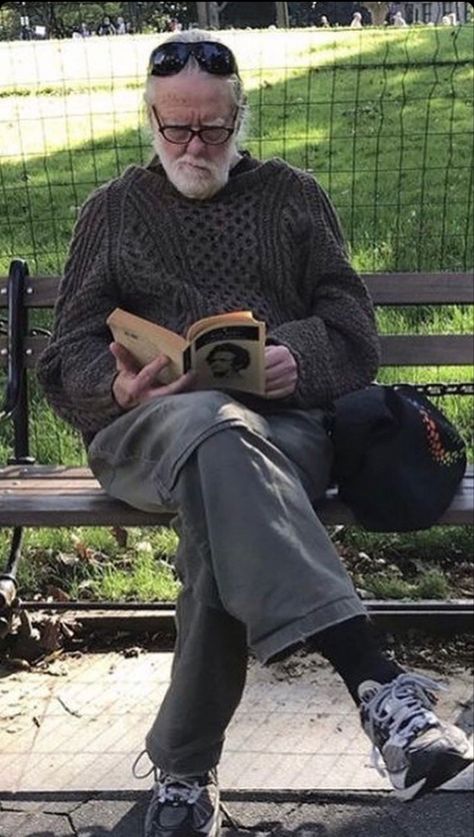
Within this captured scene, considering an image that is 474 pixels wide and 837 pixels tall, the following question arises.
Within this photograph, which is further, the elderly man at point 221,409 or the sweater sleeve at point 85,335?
the sweater sleeve at point 85,335

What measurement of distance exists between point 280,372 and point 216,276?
0.30 metres

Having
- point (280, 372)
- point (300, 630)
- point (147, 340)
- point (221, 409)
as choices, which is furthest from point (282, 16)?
point (300, 630)

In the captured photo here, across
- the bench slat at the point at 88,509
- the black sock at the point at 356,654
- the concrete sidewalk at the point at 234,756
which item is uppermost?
the bench slat at the point at 88,509

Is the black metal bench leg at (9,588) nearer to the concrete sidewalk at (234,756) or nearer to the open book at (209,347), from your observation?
the concrete sidewalk at (234,756)

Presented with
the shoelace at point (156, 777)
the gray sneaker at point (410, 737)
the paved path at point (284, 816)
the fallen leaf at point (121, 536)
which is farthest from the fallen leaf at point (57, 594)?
the gray sneaker at point (410, 737)

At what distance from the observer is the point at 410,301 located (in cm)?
335

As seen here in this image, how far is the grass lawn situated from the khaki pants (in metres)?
0.91

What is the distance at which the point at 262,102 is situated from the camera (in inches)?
233

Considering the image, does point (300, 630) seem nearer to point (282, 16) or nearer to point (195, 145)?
point (195, 145)

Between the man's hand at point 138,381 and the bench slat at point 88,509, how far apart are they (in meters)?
0.24

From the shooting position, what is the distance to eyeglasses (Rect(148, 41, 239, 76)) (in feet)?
8.98

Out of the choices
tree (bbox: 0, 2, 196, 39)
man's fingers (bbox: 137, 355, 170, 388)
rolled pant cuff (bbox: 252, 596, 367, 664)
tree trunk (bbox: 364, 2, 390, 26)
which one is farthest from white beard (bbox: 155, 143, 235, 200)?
tree trunk (bbox: 364, 2, 390, 26)

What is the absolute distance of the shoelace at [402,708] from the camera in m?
2.23

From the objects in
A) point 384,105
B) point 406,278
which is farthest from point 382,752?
point 384,105
